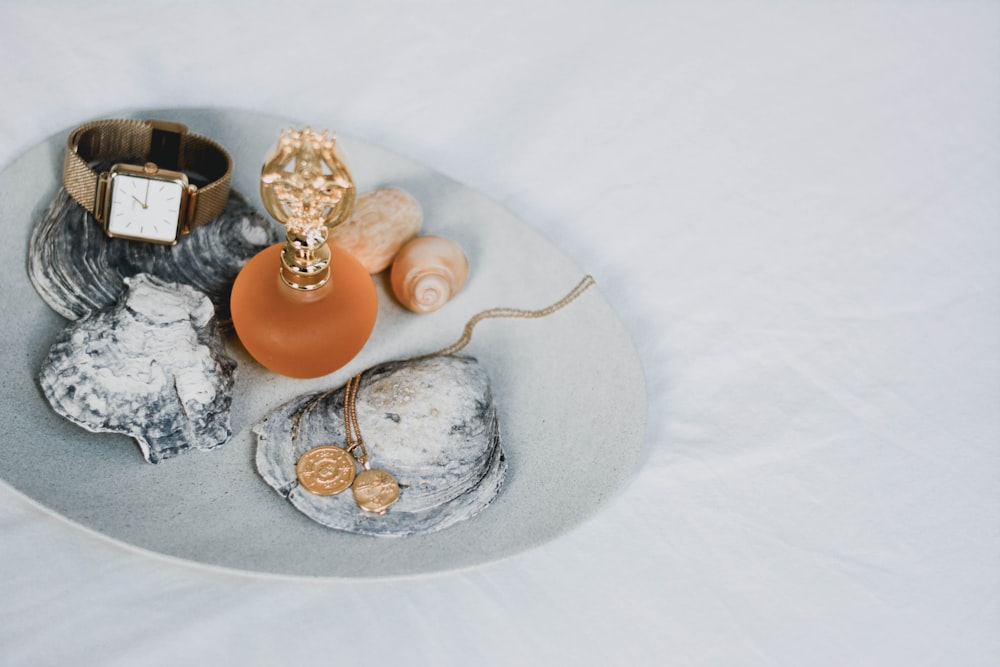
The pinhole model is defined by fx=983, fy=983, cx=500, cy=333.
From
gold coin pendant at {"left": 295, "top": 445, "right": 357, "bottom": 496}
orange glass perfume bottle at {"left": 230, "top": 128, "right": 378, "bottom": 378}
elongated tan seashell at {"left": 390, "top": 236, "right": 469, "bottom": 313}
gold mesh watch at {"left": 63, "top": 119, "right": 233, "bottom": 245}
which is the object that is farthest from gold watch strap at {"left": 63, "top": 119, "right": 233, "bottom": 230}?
gold coin pendant at {"left": 295, "top": 445, "right": 357, "bottom": 496}

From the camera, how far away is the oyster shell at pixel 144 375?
1.01 meters

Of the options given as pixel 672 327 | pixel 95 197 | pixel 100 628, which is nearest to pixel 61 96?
pixel 95 197

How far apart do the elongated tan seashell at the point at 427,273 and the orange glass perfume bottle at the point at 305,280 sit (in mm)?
86

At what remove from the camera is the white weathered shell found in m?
1.23

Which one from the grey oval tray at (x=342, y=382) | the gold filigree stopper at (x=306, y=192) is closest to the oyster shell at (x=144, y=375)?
the grey oval tray at (x=342, y=382)

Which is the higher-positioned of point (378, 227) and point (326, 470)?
point (378, 227)

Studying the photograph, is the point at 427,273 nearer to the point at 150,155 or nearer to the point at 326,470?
the point at 326,470

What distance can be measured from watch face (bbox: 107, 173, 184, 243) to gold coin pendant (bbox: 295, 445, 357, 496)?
324mm

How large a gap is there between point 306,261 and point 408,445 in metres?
0.23

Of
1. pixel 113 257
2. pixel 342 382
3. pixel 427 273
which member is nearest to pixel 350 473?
pixel 342 382

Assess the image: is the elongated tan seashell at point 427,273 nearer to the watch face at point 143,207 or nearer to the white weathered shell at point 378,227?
the white weathered shell at point 378,227

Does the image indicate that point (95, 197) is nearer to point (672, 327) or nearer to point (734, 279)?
point (672, 327)

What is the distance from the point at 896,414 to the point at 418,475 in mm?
706

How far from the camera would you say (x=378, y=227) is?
124 centimetres
